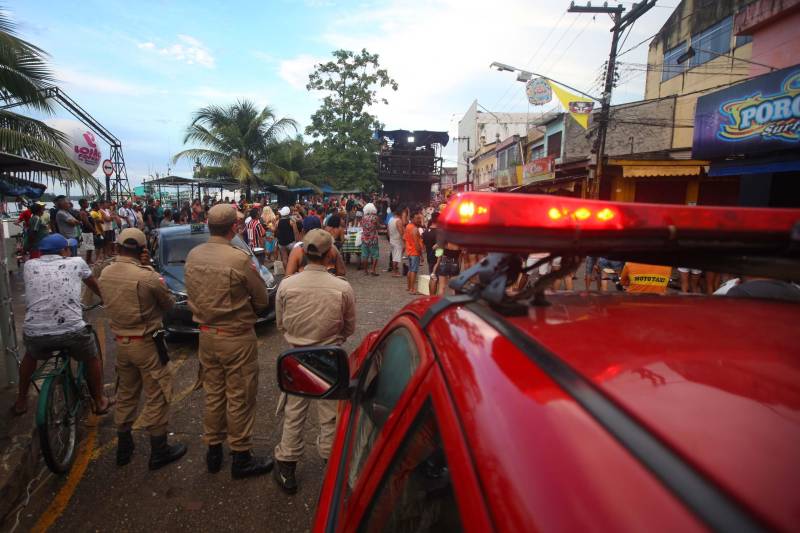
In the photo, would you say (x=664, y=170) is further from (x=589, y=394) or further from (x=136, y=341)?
(x=589, y=394)

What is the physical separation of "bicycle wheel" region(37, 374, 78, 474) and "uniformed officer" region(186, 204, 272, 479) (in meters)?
1.06

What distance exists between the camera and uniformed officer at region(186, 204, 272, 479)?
317cm

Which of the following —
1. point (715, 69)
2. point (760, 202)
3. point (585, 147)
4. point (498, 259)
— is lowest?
point (498, 259)

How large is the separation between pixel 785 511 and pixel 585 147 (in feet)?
79.4

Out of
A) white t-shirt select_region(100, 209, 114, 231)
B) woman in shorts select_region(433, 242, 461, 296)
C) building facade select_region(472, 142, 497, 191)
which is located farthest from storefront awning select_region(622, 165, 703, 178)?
building facade select_region(472, 142, 497, 191)

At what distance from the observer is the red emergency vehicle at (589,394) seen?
23.4 inches

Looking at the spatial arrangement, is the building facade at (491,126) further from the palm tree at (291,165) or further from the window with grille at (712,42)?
the window with grille at (712,42)

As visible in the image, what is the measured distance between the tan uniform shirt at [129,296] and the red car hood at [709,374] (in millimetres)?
3188

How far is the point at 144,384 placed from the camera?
354cm

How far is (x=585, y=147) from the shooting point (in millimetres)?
22344

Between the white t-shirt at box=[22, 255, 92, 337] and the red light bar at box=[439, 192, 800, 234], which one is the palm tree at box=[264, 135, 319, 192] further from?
the red light bar at box=[439, 192, 800, 234]

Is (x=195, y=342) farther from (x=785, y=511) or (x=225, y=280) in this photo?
(x=785, y=511)

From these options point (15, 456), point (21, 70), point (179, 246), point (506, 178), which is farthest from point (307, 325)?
point (506, 178)

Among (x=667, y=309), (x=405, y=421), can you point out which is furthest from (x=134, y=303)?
(x=667, y=309)
